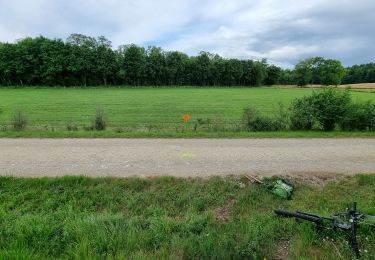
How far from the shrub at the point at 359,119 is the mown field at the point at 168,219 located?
6646 millimetres

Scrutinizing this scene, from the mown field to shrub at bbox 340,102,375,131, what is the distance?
665 centimetres

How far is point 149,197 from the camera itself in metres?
5.89

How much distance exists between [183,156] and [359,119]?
27.8 feet

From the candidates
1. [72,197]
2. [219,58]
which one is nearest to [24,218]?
[72,197]

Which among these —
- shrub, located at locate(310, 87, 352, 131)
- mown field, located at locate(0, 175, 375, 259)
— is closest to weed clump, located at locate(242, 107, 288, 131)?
shrub, located at locate(310, 87, 352, 131)

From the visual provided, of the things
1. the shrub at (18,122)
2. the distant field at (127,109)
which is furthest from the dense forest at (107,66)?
the shrub at (18,122)

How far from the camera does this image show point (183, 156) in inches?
331

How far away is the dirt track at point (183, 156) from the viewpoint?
7.15 metres

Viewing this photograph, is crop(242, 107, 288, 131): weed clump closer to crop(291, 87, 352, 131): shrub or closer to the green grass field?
crop(291, 87, 352, 131): shrub

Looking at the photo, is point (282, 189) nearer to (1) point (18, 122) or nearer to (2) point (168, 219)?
(2) point (168, 219)

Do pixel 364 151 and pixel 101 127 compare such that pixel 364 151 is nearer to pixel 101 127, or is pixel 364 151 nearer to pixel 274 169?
pixel 274 169

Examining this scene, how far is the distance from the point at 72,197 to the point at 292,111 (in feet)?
33.5

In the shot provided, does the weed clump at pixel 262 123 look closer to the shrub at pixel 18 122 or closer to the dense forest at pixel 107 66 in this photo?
the shrub at pixel 18 122

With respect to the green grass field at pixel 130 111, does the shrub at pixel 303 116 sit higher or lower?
higher
